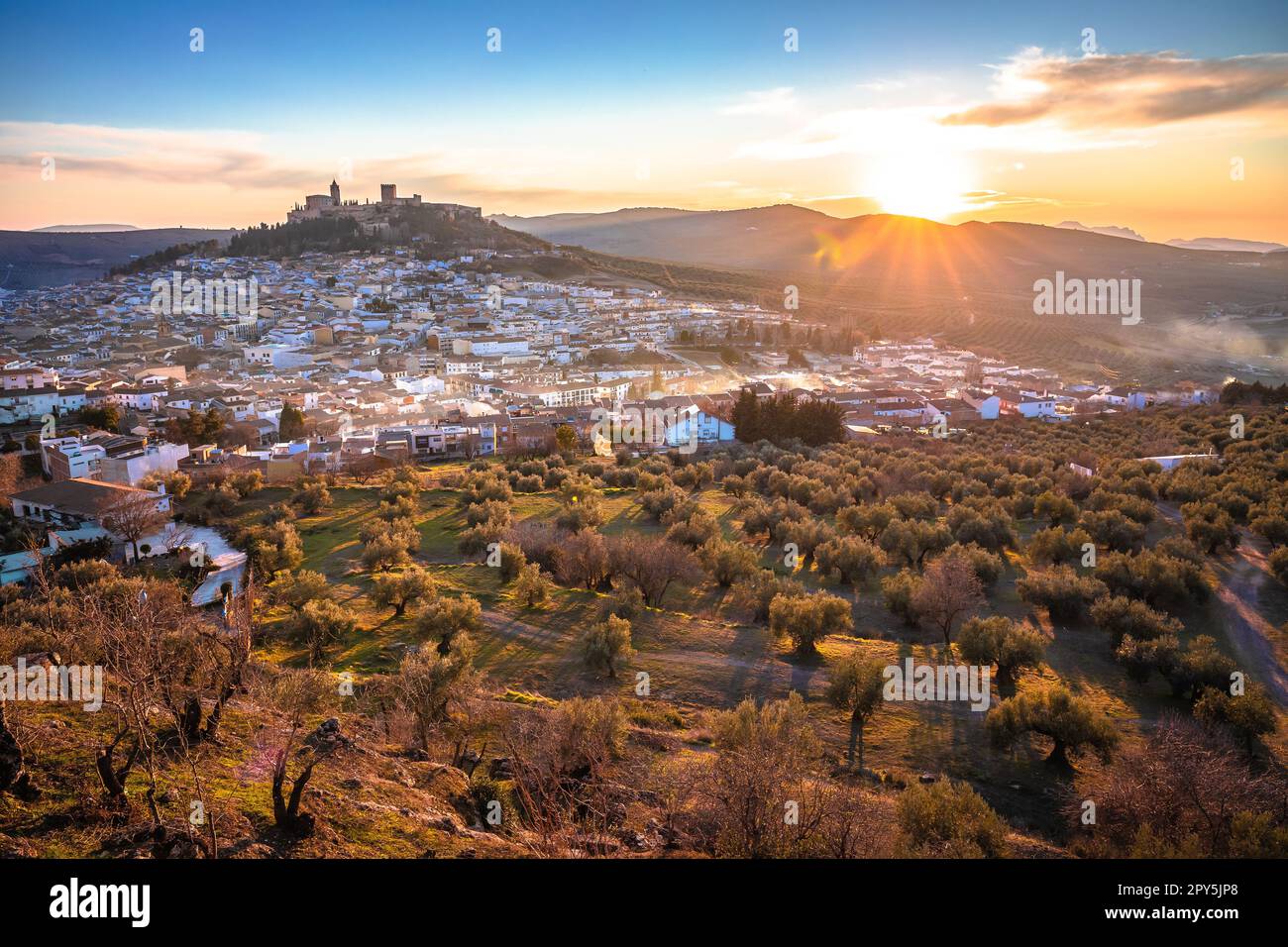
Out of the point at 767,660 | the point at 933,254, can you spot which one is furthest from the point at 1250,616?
the point at 933,254

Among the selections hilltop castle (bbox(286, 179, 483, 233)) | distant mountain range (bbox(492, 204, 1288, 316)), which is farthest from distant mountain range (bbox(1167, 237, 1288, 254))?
hilltop castle (bbox(286, 179, 483, 233))

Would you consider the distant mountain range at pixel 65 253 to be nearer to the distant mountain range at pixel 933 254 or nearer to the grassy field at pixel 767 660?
the distant mountain range at pixel 933 254

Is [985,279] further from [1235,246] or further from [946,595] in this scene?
[946,595]

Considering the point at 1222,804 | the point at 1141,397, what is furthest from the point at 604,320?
the point at 1222,804

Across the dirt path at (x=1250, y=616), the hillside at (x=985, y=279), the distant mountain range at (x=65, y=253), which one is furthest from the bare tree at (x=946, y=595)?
the distant mountain range at (x=65, y=253)

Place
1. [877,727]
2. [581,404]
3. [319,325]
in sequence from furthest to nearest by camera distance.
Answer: [319,325] → [581,404] → [877,727]
